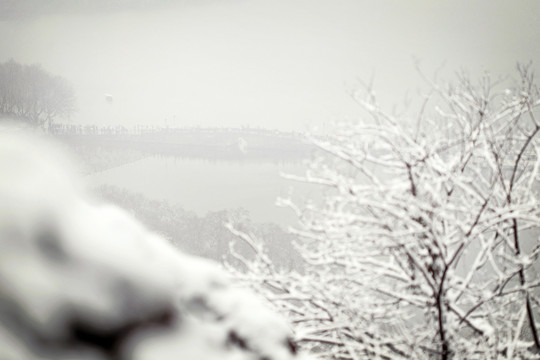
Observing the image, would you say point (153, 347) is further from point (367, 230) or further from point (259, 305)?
point (367, 230)

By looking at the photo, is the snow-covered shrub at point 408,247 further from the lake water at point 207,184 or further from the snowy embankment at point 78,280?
the lake water at point 207,184

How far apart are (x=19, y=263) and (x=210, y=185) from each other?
52.7m

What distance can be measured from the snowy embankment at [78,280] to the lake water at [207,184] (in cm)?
3018

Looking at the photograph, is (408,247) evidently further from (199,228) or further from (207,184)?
(207,184)

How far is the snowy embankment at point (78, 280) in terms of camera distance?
0.59 m

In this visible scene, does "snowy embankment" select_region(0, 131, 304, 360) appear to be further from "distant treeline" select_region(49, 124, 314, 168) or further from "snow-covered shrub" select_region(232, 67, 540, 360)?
"distant treeline" select_region(49, 124, 314, 168)

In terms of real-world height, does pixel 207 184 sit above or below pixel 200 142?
below

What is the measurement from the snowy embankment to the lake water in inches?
1188

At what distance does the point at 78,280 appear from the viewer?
0.65m

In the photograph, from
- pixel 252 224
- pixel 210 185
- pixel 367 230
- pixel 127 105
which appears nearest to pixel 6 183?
pixel 367 230

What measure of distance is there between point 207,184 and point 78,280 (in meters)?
53.7

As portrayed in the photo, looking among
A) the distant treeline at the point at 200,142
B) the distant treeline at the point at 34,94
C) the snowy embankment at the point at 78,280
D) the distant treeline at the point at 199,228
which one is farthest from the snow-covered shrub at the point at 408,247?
the distant treeline at the point at 200,142

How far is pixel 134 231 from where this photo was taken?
819 millimetres

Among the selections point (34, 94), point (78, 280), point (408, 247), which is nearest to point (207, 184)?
point (34, 94)
